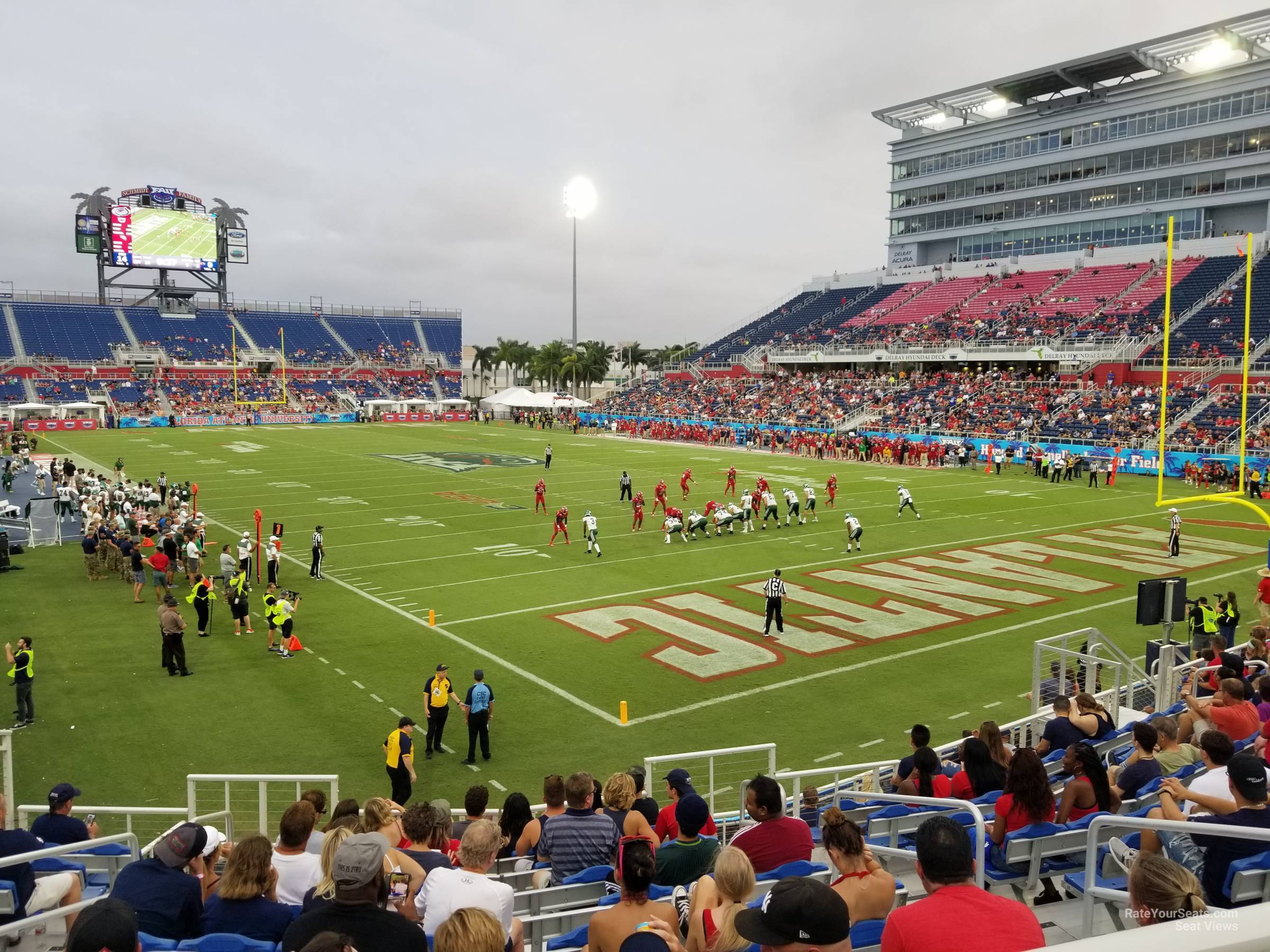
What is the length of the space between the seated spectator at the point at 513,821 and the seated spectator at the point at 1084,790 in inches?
148

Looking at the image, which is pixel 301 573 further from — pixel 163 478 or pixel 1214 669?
pixel 1214 669

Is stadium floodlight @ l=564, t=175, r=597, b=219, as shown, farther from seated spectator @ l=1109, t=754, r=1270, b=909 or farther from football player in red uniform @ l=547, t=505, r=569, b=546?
seated spectator @ l=1109, t=754, r=1270, b=909

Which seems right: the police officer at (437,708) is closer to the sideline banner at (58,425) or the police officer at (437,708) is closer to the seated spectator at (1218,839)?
the seated spectator at (1218,839)

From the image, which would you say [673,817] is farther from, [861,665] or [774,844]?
[861,665]

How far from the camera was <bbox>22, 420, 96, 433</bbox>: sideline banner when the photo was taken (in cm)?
6375

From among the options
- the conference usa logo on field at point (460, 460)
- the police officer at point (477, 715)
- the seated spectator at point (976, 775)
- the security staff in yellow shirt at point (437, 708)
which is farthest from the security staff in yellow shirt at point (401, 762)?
the conference usa logo on field at point (460, 460)

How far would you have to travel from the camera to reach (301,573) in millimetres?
20797

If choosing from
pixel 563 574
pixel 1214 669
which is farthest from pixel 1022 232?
pixel 1214 669

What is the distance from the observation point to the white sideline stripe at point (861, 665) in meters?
12.6

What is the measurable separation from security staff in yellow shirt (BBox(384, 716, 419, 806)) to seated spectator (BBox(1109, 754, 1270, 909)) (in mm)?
6743

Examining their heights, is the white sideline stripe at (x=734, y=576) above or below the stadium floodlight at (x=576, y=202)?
below

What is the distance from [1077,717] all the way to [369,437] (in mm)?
56496

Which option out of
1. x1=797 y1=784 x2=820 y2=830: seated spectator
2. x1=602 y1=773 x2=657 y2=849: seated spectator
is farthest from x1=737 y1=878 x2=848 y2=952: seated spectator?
x1=797 y1=784 x2=820 y2=830: seated spectator

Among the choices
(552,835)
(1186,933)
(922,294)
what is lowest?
(552,835)
